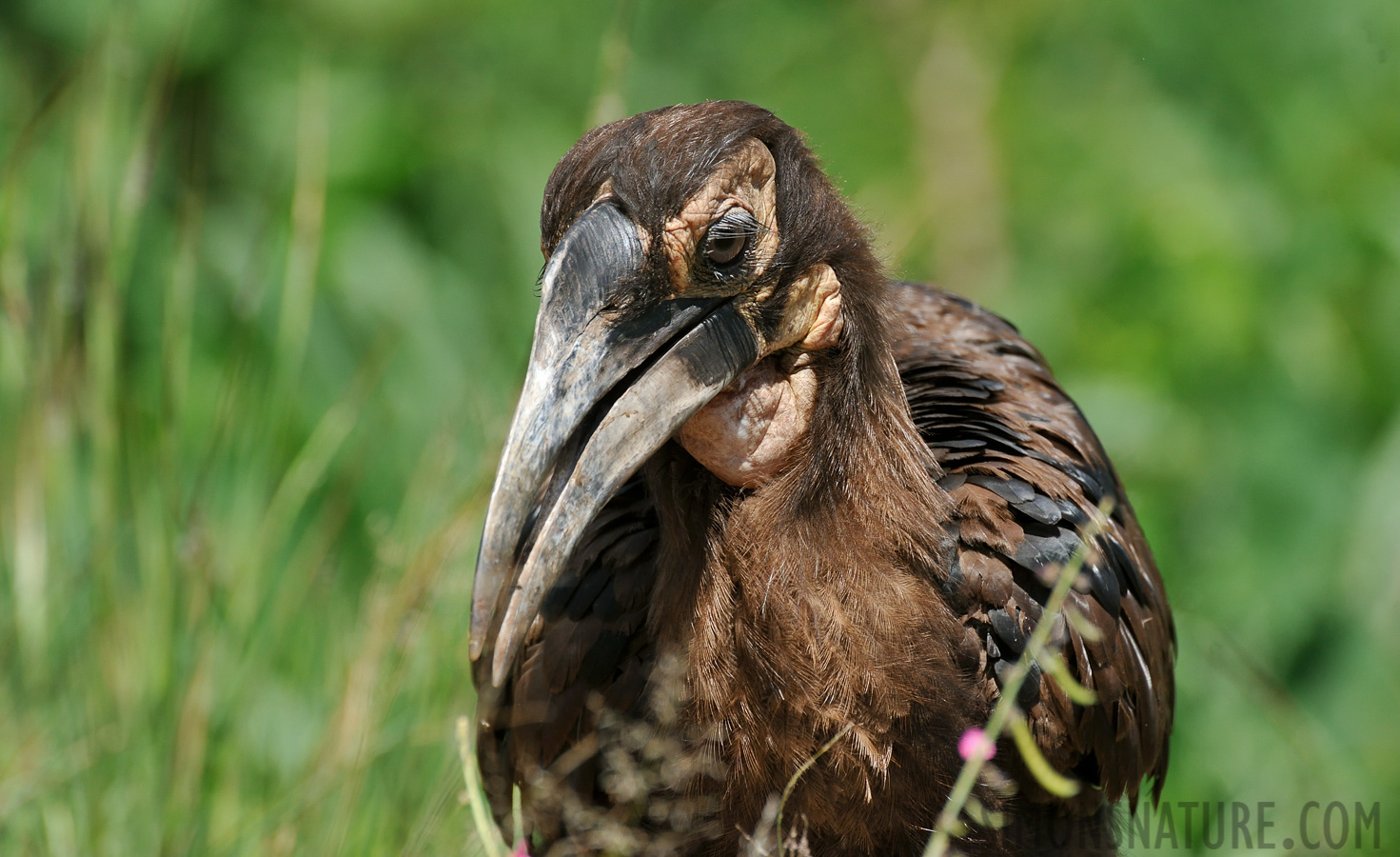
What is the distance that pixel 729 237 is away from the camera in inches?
88.3

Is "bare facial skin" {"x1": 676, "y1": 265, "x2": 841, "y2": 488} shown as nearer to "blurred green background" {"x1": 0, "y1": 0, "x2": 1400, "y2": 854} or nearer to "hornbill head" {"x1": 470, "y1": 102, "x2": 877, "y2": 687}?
"hornbill head" {"x1": 470, "y1": 102, "x2": 877, "y2": 687}

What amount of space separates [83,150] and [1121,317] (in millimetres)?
3660

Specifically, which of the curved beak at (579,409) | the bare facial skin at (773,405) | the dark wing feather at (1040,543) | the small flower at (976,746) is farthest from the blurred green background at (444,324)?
the curved beak at (579,409)

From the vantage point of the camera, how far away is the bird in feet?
7.12

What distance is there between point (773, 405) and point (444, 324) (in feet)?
9.98

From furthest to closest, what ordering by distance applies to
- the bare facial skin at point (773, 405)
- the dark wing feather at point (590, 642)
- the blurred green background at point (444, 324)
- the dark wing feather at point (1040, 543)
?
the blurred green background at point (444, 324)
the dark wing feather at point (590, 642)
the dark wing feather at point (1040, 543)
the bare facial skin at point (773, 405)

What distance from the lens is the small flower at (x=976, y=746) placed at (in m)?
1.83

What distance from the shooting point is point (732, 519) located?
243 centimetres

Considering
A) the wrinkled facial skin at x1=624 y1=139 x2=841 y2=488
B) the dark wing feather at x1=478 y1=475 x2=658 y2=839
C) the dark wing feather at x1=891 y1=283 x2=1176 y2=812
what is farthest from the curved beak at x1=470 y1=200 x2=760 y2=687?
the dark wing feather at x1=891 y1=283 x2=1176 y2=812

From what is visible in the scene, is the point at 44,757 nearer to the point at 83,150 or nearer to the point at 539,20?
the point at 83,150

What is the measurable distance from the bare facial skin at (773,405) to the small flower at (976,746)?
0.54 meters

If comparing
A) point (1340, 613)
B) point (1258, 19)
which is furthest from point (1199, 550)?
point (1258, 19)

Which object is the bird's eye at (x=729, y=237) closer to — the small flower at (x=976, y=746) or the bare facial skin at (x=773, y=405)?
the bare facial skin at (x=773, y=405)

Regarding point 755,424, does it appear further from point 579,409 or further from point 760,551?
point 579,409
